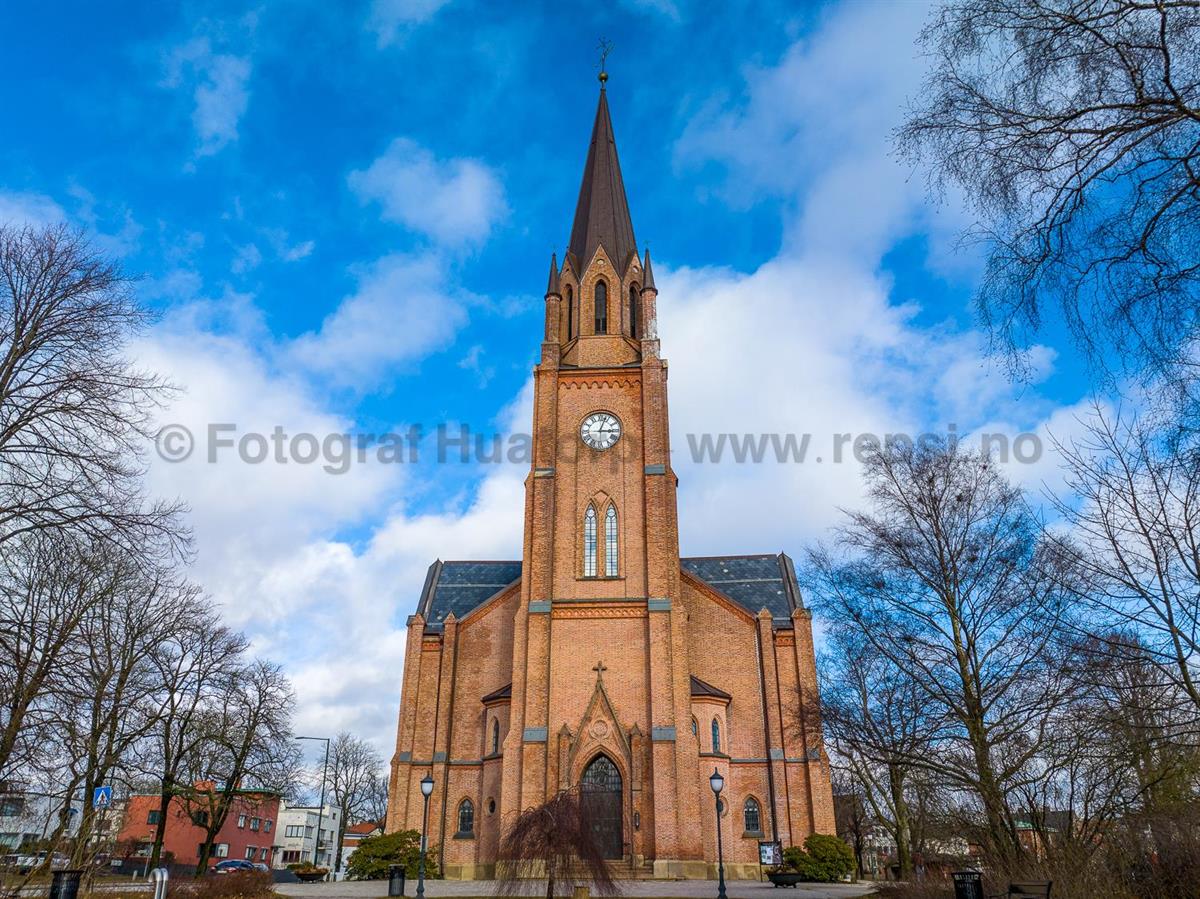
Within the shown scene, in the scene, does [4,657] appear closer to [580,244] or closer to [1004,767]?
[1004,767]

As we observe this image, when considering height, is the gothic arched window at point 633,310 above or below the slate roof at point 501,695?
above

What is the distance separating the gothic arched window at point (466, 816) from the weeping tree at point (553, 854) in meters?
15.4

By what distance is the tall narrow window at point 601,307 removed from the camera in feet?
126

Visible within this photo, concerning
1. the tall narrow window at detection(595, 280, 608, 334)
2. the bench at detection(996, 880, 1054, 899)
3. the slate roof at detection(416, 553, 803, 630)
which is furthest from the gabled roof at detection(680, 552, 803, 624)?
the bench at detection(996, 880, 1054, 899)

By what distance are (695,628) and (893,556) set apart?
59.6ft

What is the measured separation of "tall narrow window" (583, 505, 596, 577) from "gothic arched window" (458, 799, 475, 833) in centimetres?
1046

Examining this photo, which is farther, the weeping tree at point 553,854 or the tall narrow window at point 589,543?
the tall narrow window at point 589,543

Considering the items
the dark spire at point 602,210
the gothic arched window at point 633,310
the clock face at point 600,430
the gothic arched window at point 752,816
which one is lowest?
the gothic arched window at point 752,816

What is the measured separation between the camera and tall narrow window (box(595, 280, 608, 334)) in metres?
38.3

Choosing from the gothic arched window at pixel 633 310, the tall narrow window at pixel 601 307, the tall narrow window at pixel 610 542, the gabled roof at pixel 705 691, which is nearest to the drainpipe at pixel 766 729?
the gabled roof at pixel 705 691

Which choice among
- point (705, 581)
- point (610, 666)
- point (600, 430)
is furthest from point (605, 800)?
point (600, 430)

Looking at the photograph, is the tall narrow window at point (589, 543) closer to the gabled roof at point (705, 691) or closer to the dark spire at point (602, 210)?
the gabled roof at point (705, 691)

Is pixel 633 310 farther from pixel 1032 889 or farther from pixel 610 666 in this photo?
pixel 1032 889

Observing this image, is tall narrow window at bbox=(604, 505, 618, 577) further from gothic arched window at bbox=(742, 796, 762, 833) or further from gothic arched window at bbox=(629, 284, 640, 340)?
gothic arched window at bbox=(742, 796, 762, 833)
